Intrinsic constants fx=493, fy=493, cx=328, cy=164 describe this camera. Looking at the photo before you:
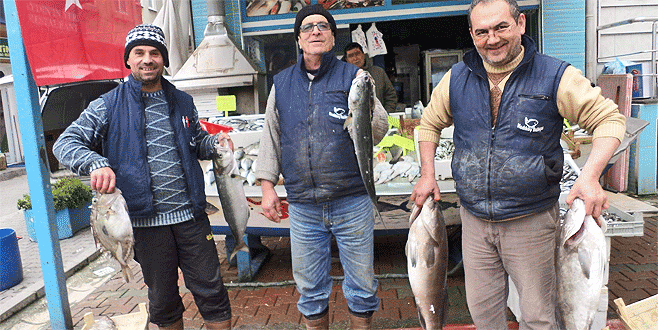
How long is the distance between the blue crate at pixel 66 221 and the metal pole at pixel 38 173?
3508 mm

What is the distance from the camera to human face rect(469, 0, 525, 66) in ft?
7.88

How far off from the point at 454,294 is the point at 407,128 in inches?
65.9

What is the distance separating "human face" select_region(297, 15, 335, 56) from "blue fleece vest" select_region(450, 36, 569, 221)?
2.78 ft

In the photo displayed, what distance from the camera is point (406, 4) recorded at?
7469 millimetres

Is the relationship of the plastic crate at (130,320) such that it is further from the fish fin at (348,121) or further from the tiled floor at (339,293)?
the fish fin at (348,121)

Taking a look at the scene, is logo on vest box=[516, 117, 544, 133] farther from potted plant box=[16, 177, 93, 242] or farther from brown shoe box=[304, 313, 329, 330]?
potted plant box=[16, 177, 93, 242]

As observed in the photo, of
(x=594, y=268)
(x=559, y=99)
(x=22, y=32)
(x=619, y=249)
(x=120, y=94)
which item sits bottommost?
(x=619, y=249)

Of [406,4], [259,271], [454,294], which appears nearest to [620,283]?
[454,294]

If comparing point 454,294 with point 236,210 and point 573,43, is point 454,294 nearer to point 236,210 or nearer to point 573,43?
point 236,210

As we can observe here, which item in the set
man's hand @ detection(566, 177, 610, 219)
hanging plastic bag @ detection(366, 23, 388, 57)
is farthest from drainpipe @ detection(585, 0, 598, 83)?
man's hand @ detection(566, 177, 610, 219)

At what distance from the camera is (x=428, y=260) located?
267cm

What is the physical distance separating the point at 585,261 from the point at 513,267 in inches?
15.8

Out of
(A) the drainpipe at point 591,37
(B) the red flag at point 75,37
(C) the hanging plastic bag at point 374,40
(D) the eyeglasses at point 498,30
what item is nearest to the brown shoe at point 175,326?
(B) the red flag at point 75,37

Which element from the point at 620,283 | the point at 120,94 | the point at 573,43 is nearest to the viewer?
the point at 120,94
